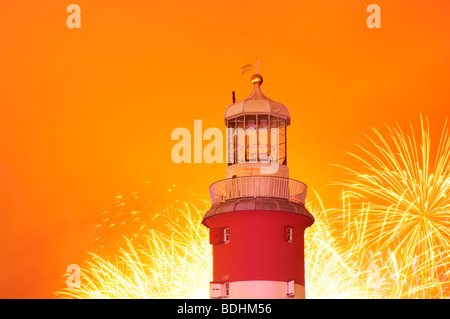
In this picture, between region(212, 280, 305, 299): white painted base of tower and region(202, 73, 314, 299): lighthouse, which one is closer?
region(212, 280, 305, 299): white painted base of tower

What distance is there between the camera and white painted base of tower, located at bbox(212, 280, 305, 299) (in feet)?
138

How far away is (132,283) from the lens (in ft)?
163

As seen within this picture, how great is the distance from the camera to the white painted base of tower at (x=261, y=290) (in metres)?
41.9

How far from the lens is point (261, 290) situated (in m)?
42.0

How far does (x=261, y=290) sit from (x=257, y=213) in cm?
322

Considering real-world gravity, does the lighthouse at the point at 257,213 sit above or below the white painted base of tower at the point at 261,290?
above

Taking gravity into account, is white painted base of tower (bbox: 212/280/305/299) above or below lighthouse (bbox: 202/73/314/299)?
below

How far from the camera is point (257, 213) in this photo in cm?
4341

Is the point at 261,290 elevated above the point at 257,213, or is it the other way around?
the point at 257,213

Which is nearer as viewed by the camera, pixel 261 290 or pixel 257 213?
pixel 261 290

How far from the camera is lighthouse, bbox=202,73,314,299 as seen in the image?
42594 mm

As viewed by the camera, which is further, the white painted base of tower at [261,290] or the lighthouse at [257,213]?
the lighthouse at [257,213]
